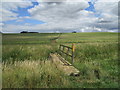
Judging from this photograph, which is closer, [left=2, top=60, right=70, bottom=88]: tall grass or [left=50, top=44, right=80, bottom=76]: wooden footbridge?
[left=2, top=60, right=70, bottom=88]: tall grass

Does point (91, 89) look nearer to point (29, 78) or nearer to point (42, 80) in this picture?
point (42, 80)

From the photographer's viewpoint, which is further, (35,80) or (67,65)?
(67,65)

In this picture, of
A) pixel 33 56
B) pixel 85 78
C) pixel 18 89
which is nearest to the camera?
pixel 18 89

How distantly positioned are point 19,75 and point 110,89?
318cm

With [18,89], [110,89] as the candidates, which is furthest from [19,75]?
[110,89]

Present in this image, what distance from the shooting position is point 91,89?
3650 mm

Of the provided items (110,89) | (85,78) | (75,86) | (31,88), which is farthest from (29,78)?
(110,89)

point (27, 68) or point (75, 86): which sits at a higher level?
point (27, 68)

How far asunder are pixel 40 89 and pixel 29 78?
65cm

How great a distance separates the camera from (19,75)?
424 centimetres

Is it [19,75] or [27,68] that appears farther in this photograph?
[27,68]

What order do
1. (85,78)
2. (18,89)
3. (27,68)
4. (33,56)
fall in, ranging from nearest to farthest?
(18,89)
(85,78)
(27,68)
(33,56)

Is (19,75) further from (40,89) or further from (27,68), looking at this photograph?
(40,89)

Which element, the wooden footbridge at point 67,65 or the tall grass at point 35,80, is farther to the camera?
the wooden footbridge at point 67,65
